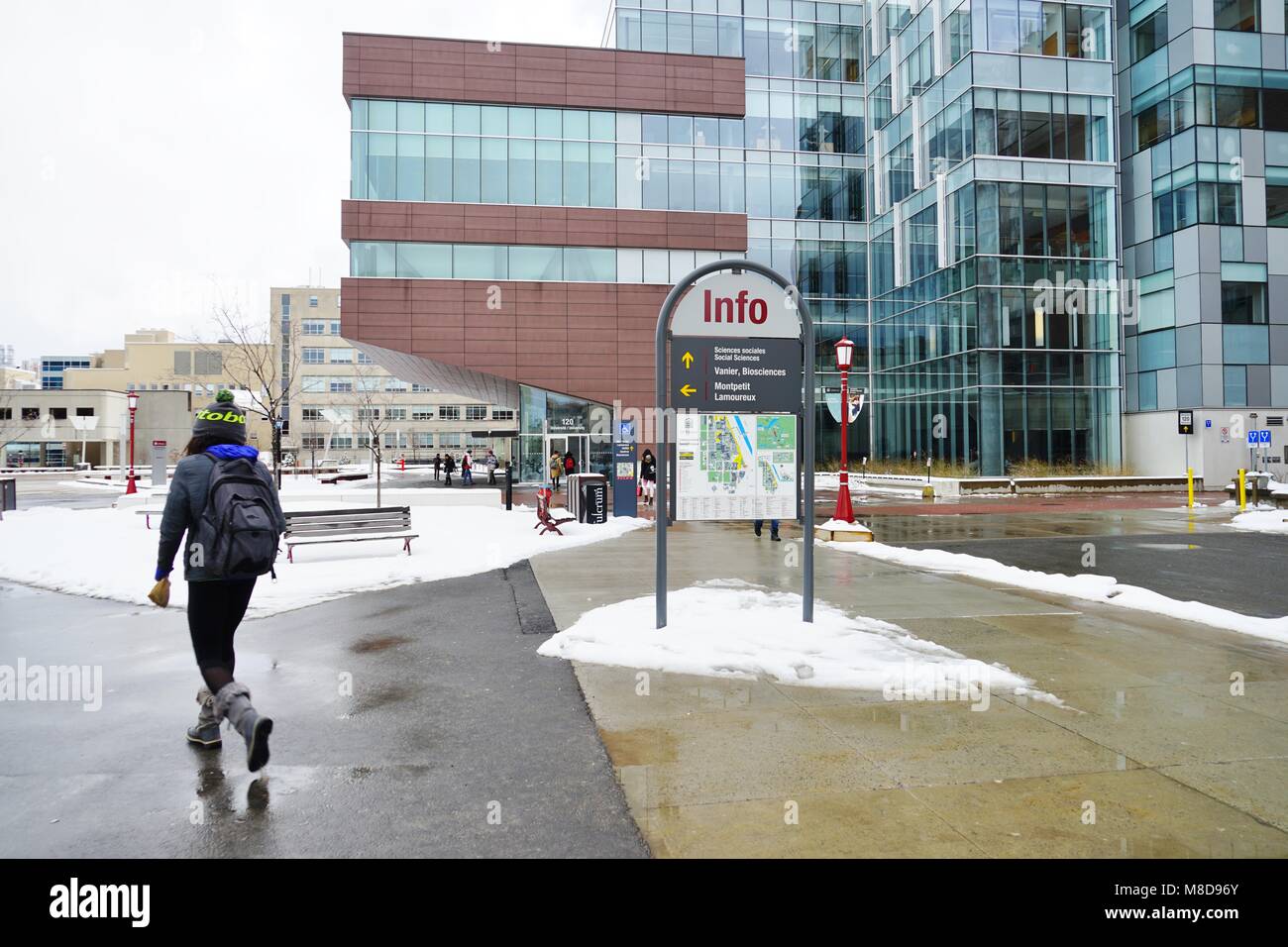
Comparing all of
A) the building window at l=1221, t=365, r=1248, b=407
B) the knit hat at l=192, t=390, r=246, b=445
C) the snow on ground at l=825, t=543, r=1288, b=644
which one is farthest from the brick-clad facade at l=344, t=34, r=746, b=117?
the knit hat at l=192, t=390, r=246, b=445

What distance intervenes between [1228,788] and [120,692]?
671cm

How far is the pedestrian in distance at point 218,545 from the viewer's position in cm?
420

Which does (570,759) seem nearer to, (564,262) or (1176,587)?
(1176,587)

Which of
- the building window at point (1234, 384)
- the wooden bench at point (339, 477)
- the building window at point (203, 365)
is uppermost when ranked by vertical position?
the building window at point (203, 365)

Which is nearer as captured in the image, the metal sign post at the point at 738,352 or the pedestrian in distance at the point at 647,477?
the metal sign post at the point at 738,352

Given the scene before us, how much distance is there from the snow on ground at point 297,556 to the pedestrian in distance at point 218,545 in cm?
430

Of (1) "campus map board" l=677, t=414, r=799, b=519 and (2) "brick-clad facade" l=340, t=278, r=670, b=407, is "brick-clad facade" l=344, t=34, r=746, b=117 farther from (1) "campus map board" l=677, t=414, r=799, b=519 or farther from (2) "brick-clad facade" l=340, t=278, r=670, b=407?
(1) "campus map board" l=677, t=414, r=799, b=519

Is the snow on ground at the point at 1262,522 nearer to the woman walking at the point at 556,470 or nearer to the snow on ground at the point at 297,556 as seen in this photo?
the snow on ground at the point at 297,556

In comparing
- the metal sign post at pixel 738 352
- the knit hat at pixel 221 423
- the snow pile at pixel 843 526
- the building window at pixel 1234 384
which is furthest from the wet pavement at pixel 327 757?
the building window at pixel 1234 384

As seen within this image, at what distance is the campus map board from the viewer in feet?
24.0

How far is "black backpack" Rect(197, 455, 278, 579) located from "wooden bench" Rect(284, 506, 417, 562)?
7799 mm
